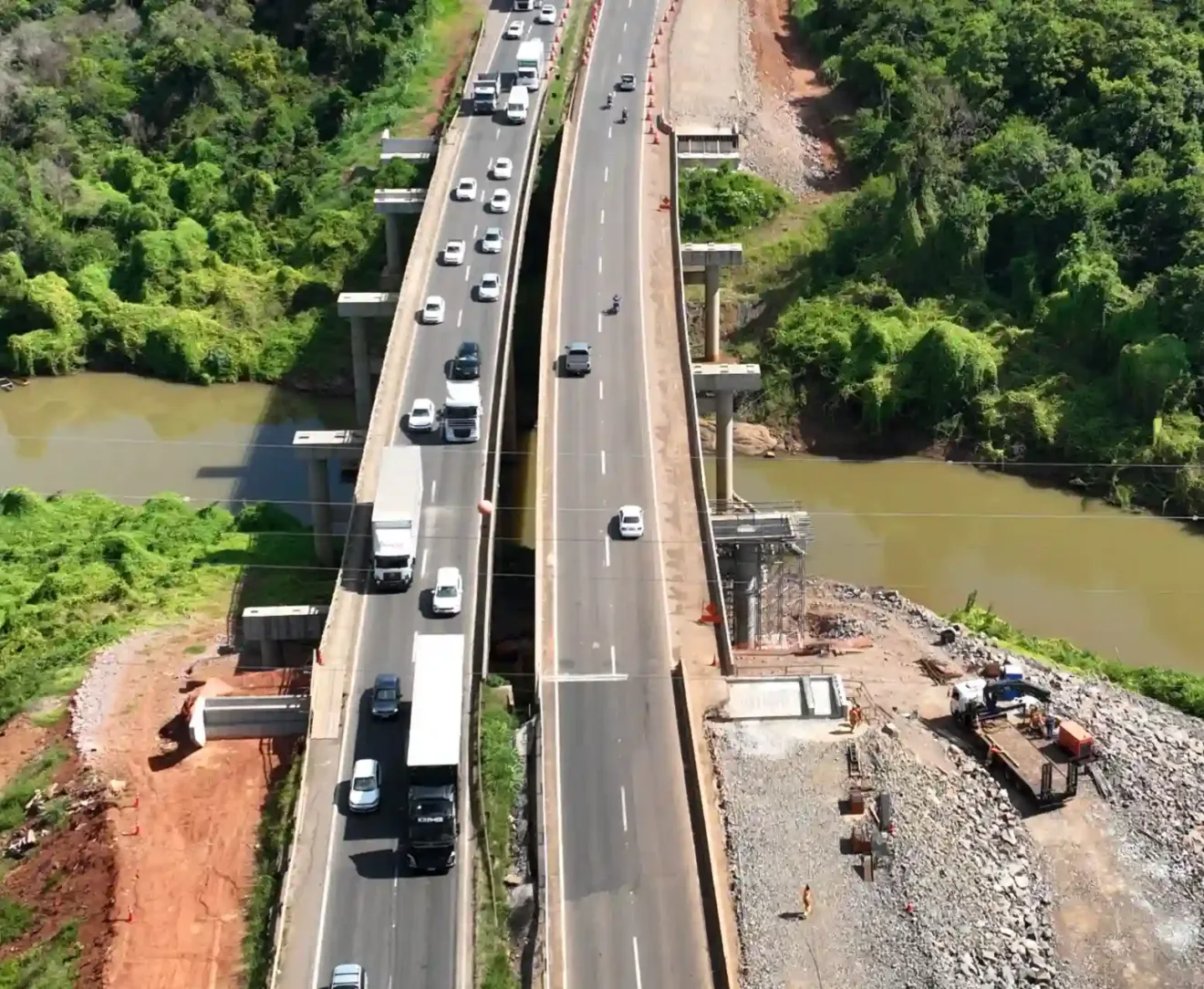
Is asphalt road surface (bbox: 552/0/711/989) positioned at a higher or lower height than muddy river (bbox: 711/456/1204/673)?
higher

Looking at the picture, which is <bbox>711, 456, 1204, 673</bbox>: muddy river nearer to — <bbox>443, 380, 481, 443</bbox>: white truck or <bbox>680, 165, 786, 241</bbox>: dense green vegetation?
<bbox>443, 380, 481, 443</bbox>: white truck

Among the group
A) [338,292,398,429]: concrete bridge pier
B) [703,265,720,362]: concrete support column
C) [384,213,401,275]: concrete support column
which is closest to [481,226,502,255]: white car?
[338,292,398,429]: concrete bridge pier

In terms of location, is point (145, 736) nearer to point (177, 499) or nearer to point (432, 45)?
point (177, 499)

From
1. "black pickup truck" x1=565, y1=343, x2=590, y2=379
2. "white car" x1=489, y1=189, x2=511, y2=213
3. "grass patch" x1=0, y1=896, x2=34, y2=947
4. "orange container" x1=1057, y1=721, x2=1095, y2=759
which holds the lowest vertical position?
"grass patch" x1=0, y1=896, x2=34, y2=947

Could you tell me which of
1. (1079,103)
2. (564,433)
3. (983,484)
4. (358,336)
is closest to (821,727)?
(564,433)

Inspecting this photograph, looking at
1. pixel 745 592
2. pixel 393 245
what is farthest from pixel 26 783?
pixel 393 245

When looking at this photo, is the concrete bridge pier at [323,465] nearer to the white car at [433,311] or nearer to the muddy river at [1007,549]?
the white car at [433,311]

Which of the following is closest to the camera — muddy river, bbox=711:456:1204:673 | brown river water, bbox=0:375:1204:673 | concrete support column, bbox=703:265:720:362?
muddy river, bbox=711:456:1204:673
